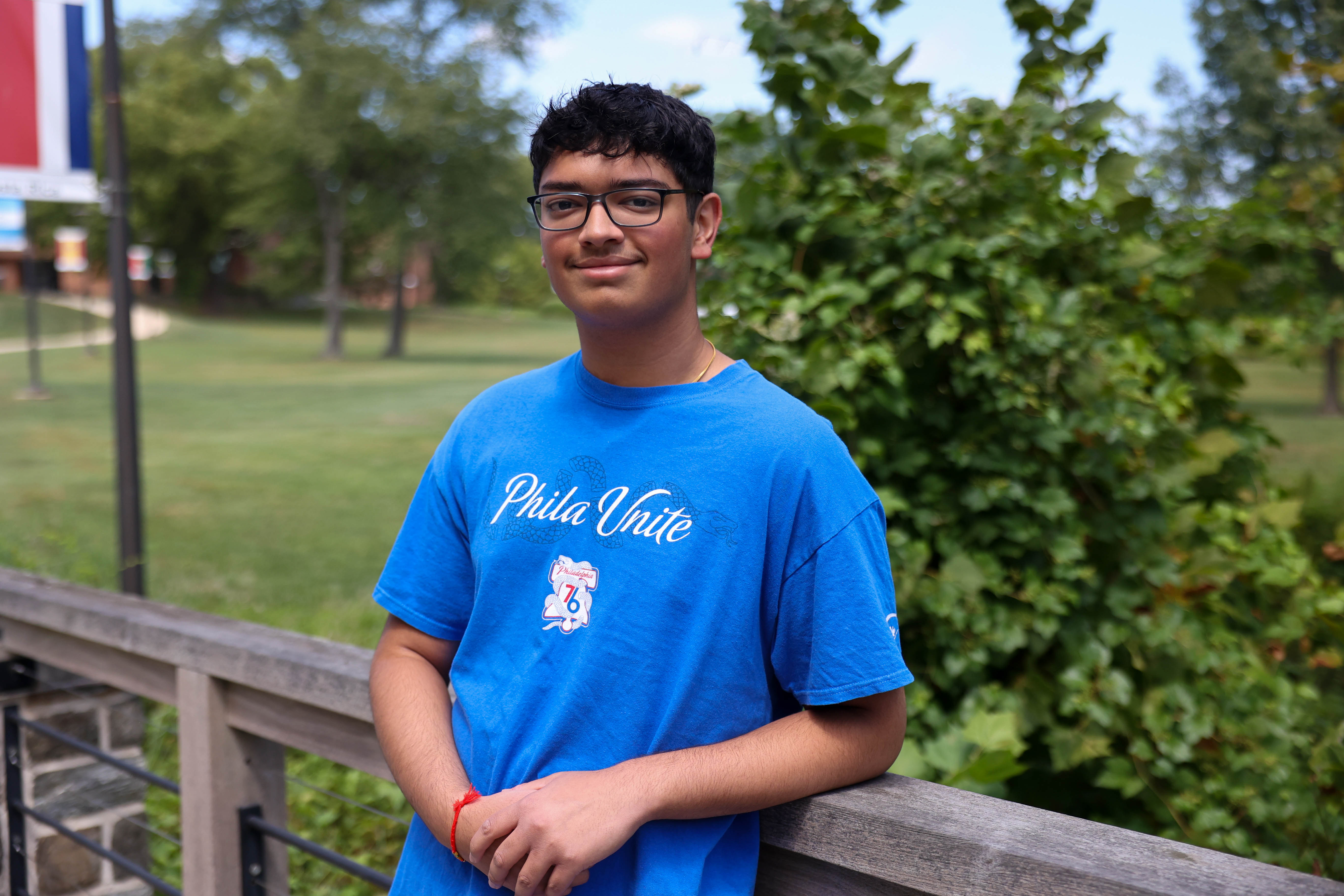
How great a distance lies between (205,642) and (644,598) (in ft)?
3.76

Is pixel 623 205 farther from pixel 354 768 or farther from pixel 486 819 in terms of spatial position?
pixel 354 768

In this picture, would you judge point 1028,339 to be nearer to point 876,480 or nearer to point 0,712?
point 876,480

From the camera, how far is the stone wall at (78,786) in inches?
104

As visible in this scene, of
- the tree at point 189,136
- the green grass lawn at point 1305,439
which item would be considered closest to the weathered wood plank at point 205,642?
the green grass lawn at point 1305,439

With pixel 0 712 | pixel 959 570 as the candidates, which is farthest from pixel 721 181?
pixel 0 712

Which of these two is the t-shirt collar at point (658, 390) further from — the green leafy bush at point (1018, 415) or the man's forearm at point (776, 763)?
the green leafy bush at point (1018, 415)

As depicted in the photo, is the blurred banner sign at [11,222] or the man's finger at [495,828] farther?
the blurred banner sign at [11,222]

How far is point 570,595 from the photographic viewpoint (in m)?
1.23

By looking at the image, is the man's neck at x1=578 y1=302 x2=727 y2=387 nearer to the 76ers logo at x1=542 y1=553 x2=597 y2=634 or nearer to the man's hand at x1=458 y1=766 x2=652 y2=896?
the 76ers logo at x1=542 y1=553 x2=597 y2=634

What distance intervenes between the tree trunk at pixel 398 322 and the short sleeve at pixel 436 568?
32991 millimetres

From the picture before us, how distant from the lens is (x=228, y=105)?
143 feet

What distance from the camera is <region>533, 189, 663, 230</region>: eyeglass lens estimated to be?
4.04 ft

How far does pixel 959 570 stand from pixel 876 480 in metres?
0.24

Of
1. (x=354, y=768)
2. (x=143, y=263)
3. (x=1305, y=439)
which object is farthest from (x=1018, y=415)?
(x=143, y=263)
